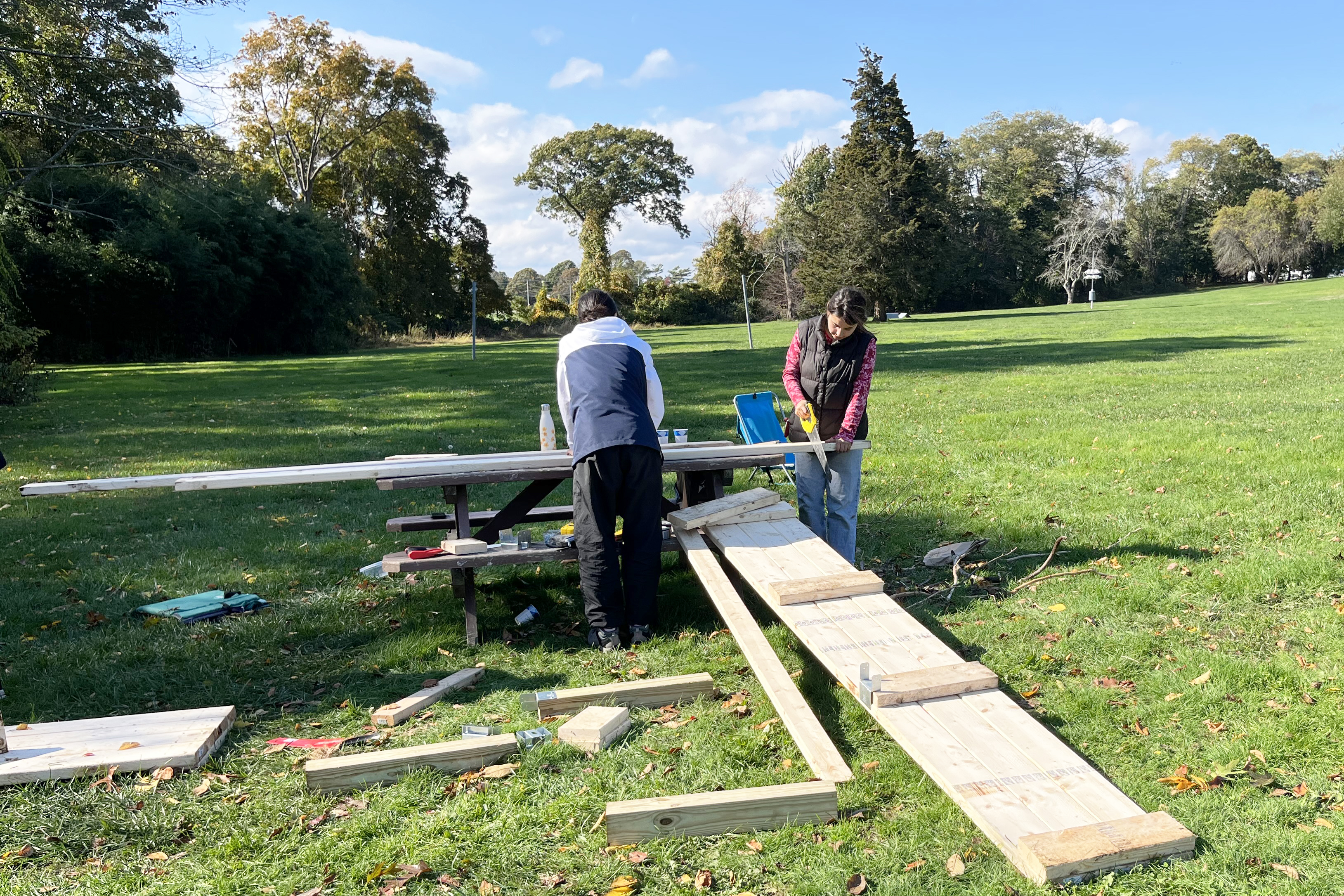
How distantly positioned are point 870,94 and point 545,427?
144 feet

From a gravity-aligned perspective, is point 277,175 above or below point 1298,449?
above

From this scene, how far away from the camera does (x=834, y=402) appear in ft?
19.1

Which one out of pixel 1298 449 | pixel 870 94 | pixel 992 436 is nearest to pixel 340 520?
pixel 992 436

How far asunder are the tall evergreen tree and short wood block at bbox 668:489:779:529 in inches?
1609

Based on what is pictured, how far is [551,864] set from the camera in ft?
10.0

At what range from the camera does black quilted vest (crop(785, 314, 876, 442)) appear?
5746 mm

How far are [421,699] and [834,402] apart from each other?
306 cm

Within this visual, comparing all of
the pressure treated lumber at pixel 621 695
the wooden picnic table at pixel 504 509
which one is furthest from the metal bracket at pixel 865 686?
the wooden picnic table at pixel 504 509

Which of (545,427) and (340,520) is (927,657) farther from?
(340,520)

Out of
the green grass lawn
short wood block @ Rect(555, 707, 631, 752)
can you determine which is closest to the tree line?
the green grass lawn

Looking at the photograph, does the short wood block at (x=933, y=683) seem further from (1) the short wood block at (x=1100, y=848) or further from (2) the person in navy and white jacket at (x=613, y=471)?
(2) the person in navy and white jacket at (x=613, y=471)

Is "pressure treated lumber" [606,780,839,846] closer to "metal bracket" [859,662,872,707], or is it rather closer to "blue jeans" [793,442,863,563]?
"metal bracket" [859,662,872,707]

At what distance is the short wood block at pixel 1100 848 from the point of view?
259 cm

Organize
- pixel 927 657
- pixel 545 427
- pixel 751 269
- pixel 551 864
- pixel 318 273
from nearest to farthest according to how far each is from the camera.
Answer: pixel 551 864
pixel 927 657
pixel 545 427
pixel 318 273
pixel 751 269
